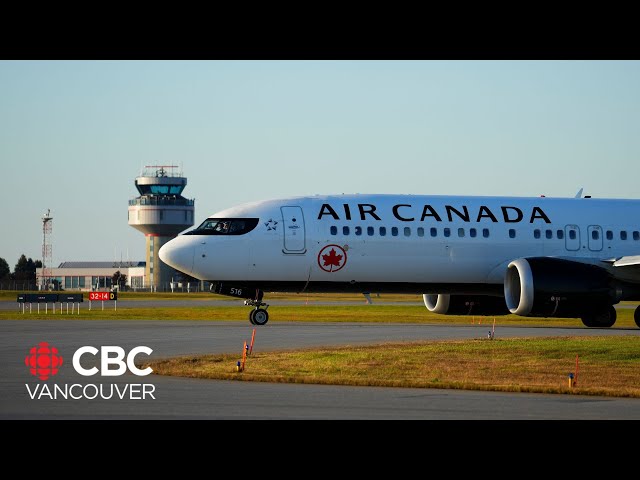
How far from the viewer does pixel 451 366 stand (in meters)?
23.3

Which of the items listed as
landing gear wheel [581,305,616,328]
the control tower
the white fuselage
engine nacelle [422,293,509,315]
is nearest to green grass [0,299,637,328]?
engine nacelle [422,293,509,315]

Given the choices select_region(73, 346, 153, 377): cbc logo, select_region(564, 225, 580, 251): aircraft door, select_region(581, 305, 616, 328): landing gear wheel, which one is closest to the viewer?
select_region(73, 346, 153, 377): cbc logo

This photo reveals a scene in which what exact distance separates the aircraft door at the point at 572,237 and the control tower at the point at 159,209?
433ft

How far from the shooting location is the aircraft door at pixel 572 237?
40.0m

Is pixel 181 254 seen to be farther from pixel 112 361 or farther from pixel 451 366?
pixel 451 366

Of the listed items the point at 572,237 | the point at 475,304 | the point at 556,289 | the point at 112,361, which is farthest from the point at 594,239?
the point at 112,361

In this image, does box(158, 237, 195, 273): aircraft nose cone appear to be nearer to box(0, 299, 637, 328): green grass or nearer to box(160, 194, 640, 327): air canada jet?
box(160, 194, 640, 327): air canada jet

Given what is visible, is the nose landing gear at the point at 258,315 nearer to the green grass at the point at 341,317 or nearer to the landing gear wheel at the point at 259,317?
the landing gear wheel at the point at 259,317

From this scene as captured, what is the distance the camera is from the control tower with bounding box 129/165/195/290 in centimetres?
17012

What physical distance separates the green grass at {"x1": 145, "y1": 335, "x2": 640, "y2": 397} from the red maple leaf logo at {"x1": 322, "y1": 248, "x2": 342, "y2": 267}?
993 centimetres

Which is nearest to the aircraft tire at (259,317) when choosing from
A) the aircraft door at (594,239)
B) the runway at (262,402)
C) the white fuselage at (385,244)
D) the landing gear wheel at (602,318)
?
the white fuselage at (385,244)

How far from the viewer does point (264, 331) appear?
35.2 meters
